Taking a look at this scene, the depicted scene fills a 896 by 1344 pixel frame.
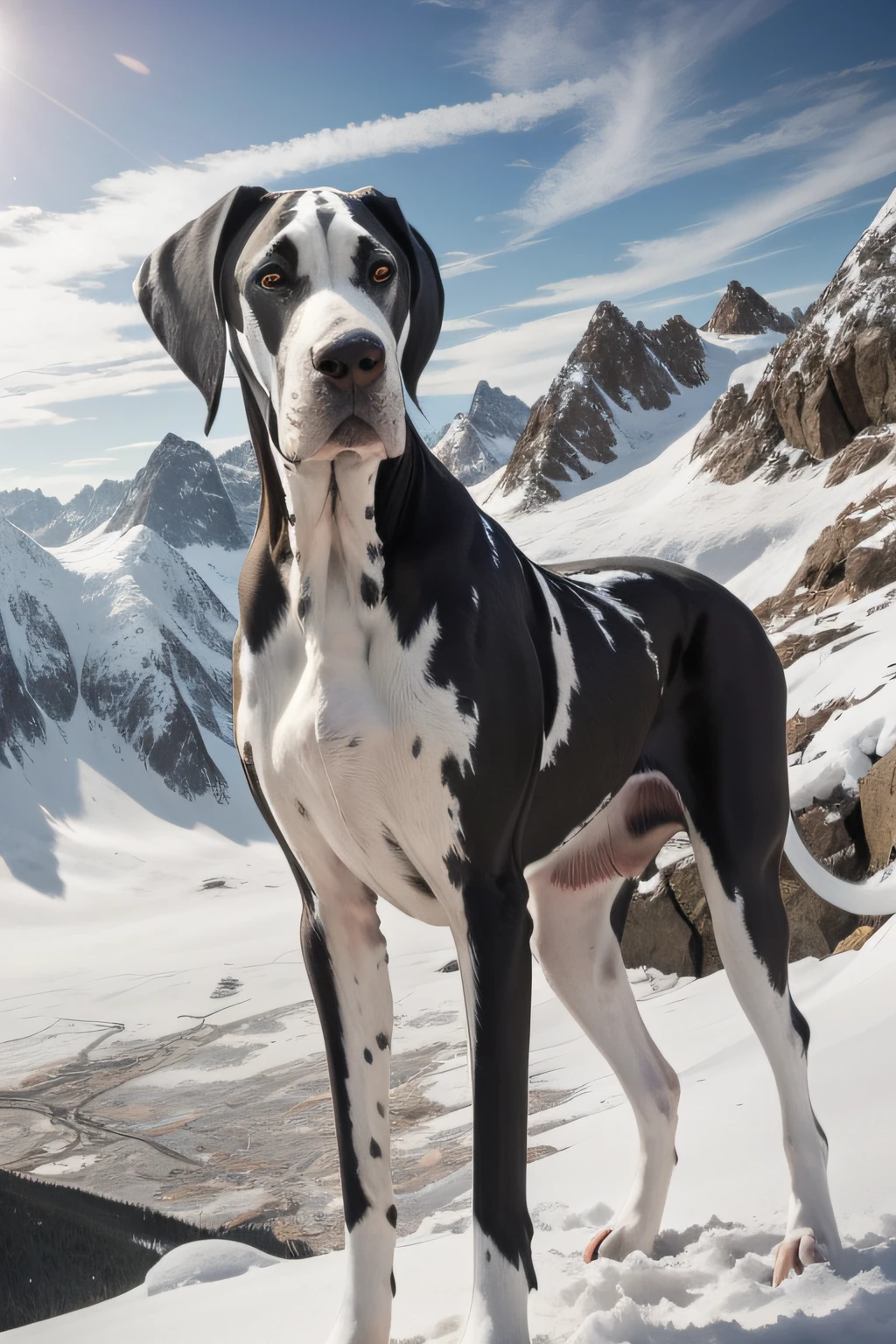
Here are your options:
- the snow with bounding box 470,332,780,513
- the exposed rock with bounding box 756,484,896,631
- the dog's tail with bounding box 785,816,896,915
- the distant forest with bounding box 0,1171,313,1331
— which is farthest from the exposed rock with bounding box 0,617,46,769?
the dog's tail with bounding box 785,816,896,915

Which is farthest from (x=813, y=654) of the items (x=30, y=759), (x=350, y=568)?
(x=30, y=759)

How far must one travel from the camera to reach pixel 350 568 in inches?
74.0

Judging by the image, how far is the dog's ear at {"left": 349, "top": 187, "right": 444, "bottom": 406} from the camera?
1931mm

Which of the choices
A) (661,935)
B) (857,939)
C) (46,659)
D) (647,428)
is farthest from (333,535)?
(647,428)

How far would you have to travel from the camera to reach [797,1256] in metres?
2.24

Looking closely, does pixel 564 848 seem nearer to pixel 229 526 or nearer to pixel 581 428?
pixel 581 428

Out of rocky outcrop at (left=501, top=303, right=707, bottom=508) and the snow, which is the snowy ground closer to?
the snow

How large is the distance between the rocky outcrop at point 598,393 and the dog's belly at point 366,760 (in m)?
60.1

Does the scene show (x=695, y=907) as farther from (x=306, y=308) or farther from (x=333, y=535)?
(x=306, y=308)

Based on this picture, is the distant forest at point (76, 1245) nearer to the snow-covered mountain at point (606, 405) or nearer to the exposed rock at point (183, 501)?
the snow-covered mountain at point (606, 405)

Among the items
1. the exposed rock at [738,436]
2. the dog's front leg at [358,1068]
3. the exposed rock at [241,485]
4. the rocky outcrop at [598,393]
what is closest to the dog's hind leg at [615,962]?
the dog's front leg at [358,1068]

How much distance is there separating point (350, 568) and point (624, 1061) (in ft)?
5.04

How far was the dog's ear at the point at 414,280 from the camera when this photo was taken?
6.33ft

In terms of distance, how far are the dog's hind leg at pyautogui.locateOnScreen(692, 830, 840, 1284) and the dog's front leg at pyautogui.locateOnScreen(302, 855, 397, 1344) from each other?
2.86 feet
